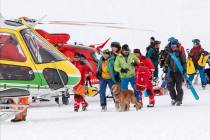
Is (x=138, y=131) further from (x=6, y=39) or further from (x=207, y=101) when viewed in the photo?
→ (x=207, y=101)

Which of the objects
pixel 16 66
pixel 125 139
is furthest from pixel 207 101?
pixel 125 139

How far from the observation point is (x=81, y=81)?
15.4m

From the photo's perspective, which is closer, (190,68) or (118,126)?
(118,126)

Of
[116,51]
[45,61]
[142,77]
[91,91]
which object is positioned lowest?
[91,91]

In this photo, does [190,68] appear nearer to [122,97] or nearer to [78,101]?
[78,101]

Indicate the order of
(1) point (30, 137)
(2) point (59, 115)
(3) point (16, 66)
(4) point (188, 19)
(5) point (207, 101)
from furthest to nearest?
(4) point (188, 19)
(5) point (207, 101)
(2) point (59, 115)
(3) point (16, 66)
(1) point (30, 137)

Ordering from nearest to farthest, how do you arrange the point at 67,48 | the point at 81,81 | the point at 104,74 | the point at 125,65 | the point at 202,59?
the point at 125,65 < the point at 104,74 < the point at 81,81 < the point at 67,48 < the point at 202,59

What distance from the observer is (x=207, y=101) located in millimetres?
15859

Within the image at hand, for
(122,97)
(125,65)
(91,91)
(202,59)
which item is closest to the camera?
(122,97)

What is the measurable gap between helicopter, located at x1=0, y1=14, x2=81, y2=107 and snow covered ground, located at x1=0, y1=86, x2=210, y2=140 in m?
0.69

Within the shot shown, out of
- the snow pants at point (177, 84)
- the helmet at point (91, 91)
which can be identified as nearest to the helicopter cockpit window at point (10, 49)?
the snow pants at point (177, 84)

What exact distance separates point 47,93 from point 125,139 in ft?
12.9

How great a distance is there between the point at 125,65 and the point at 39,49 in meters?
2.52

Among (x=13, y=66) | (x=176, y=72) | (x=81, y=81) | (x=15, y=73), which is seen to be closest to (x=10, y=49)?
(x=13, y=66)
